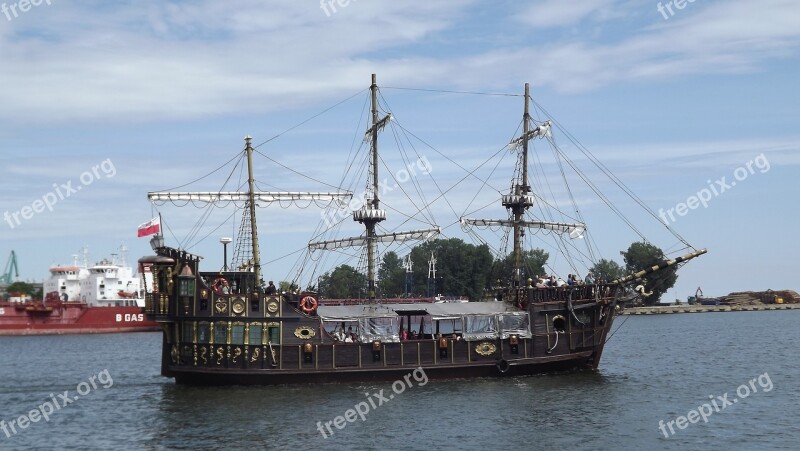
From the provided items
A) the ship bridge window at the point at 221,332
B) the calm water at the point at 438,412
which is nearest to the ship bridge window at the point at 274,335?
the ship bridge window at the point at 221,332

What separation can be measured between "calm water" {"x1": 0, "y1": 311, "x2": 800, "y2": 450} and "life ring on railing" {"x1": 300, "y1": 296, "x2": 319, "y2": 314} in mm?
3169

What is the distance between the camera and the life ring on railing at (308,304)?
137 ft

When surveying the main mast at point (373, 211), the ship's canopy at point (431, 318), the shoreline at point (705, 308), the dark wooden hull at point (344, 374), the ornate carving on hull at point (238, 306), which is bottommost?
the dark wooden hull at point (344, 374)

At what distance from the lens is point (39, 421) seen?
36.3 meters

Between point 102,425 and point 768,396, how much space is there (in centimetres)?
2581

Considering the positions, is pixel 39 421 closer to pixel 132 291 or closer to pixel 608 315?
pixel 608 315

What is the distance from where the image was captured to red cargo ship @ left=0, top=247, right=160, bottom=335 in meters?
103

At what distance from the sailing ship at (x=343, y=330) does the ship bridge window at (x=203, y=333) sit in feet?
0.14

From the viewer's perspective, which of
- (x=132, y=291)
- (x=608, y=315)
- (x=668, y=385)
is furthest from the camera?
(x=132, y=291)

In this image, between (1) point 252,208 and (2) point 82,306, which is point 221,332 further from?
(2) point 82,306

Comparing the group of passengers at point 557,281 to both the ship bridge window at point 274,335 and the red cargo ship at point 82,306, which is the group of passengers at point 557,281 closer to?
the ship bridge window at point 274,335

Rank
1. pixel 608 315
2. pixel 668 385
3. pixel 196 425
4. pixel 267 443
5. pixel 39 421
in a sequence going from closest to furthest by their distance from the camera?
pixel 267 443
pixel 196 425
pixel 39 421
pixel 668 385
pixel 608 315

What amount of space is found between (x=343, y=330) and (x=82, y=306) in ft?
229

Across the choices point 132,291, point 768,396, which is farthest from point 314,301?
point 132,291
